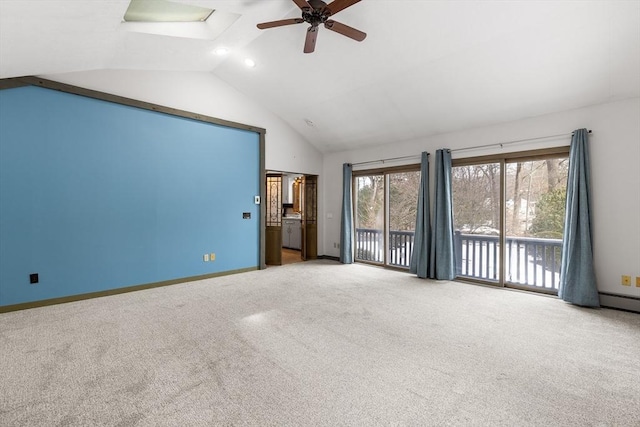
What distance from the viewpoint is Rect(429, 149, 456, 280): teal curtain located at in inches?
189

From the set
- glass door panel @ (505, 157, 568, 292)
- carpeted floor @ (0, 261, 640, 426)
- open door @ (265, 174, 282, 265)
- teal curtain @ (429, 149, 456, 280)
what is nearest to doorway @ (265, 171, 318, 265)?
open door @ (265, 174, 282, 265)

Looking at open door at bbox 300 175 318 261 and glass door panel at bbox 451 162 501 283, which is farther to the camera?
open door at bbox 300 175 318 261

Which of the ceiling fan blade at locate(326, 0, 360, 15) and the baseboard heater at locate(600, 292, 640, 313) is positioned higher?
the ceiling fan blade at locate(326, 0, 360, 15)

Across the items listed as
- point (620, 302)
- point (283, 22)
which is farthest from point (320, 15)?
point (620, 302)

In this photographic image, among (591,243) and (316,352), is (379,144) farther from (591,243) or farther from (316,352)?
(316,352)

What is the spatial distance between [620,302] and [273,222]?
5519 millimetres

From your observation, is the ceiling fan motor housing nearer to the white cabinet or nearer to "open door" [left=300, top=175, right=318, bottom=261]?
"open door" [left=300, top=175, right=318, bottom=261]

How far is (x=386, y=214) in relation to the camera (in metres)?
6.07

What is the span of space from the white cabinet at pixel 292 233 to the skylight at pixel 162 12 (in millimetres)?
5637

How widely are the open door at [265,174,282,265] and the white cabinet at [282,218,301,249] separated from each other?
2.02 meters

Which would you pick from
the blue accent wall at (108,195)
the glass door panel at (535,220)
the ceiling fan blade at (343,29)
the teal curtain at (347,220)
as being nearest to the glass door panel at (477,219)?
the glass door panel at (535,220)

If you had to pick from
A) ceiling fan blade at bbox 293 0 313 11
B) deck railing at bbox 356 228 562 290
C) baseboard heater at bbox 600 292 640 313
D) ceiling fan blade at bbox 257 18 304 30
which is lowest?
baseboard heater at bbox 600 292 640 313

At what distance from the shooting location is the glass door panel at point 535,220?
414cm

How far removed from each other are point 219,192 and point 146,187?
3.75 ft
